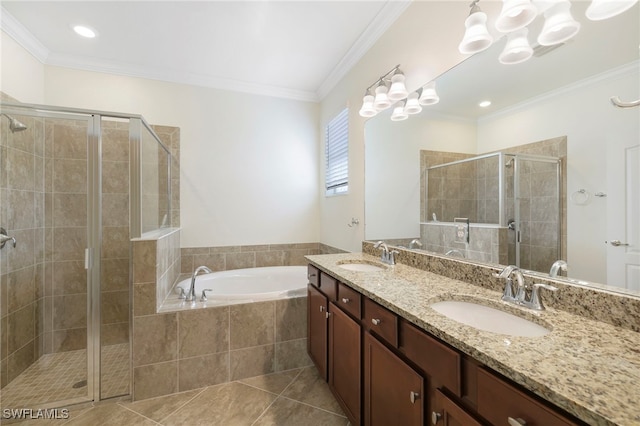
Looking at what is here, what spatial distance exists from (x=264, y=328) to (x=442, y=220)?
4.98ft

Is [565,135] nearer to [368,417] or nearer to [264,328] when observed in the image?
[368,417]

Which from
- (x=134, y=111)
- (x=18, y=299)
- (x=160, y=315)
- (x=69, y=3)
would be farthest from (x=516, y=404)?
(x=134, y=111)

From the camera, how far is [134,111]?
269 cm

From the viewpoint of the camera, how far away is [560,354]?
2.16 ft

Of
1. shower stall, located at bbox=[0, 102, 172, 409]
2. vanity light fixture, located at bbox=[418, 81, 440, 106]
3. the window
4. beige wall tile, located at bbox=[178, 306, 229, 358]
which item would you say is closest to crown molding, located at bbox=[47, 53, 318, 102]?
the window

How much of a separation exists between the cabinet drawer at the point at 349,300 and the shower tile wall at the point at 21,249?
230 centimetres

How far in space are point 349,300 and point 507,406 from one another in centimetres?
84

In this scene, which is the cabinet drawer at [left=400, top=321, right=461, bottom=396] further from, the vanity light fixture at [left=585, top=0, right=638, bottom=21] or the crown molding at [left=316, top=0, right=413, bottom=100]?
the crown molding at [left=316, top=0, right=413, bottom=100]

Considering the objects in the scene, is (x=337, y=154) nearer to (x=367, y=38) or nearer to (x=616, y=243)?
(x=367, y=38)

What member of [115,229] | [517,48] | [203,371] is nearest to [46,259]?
[115,229]

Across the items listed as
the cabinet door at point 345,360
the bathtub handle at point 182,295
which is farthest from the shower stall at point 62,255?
the cabinet door at point 345,360

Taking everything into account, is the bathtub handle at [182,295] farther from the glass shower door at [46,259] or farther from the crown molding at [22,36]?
the crown molding at [22,36]

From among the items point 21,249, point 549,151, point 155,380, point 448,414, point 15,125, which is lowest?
point 155,380

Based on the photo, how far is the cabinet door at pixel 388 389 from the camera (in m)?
0.93
